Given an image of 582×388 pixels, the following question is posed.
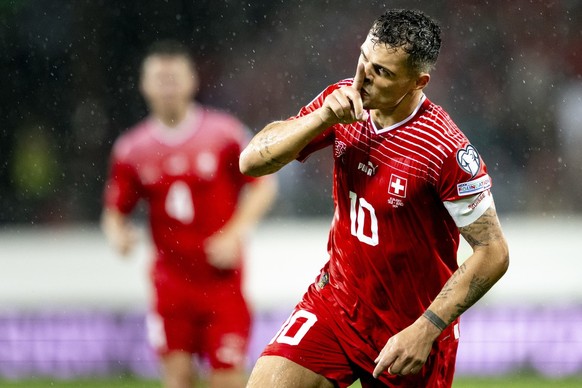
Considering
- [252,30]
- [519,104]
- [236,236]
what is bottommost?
[236,236]

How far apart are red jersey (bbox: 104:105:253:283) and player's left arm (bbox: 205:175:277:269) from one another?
0.06 metres

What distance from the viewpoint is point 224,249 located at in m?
6.30

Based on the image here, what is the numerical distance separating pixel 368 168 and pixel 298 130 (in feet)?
1.43

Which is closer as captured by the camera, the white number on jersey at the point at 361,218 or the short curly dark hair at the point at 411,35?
the short curly dark hair at the point at 411,35

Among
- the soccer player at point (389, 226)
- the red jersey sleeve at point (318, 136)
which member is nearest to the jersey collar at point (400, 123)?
the soccer player at point (389, 226)

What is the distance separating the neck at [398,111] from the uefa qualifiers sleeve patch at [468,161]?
0.31m

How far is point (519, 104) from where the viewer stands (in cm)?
1092

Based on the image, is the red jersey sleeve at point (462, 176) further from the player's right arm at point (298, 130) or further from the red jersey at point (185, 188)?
the red jersey at point (185, 188)

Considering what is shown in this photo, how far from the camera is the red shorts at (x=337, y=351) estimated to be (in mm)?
4277

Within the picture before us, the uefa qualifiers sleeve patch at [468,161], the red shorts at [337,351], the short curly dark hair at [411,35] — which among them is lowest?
the red shorts at [337,351]

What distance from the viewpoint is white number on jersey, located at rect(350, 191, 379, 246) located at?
429 cm

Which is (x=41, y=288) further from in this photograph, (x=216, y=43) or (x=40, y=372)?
(x=216, y=43)

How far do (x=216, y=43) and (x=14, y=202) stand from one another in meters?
2.74

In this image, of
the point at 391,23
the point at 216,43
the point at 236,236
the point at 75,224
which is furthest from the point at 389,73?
the point at 216,43
